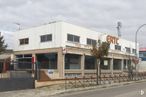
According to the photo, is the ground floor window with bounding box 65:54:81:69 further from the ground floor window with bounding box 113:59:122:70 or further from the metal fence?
the ground floor window with bounding box 113:59:122:70

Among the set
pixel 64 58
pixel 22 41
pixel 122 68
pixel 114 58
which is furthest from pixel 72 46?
pixel 122 68

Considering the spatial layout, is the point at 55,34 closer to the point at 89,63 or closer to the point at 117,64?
the point at 89,63

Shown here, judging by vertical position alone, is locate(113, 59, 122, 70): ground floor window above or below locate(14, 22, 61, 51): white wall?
below

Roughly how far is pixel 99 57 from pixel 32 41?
20.3 m

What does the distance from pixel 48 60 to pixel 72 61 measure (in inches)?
155

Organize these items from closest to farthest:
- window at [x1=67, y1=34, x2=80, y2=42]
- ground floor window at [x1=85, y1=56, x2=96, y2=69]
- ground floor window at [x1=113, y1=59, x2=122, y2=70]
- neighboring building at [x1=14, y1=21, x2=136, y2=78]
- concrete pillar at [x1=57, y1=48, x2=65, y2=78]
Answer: concrete pillar at [x1=57, y1=48, x2=65, y2=78] < neighboring building at [x1=14, y1=21, x2=136, y2=78] < window at [x1=67, y1=34, x2=80, y2=42] < ground floor window at [x1=85, y1=56, x2=96, y2=69] < ground floor window at [x1=113, y1=59, x2=122, y2=70]

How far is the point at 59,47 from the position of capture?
52.6 m

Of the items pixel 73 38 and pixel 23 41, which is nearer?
pixel 73 38

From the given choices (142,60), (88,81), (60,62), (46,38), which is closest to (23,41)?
(46,38)

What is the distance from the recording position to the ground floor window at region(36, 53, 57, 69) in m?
54.9

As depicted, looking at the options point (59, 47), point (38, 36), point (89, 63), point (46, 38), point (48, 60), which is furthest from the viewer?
point (89, 63)

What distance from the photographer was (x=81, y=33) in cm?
5812

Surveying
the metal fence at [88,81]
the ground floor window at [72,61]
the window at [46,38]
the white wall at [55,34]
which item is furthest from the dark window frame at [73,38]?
the metal fence at [88,81]

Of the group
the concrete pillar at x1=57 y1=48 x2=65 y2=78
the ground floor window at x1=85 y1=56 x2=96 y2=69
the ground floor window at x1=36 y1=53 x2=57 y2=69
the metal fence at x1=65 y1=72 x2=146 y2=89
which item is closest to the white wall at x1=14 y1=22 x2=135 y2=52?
the concrete pillar at x1=57 y1=48 x2=65 y2=78
